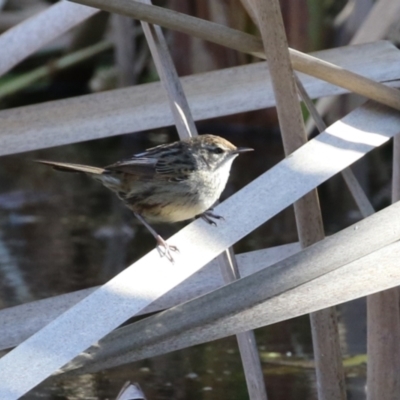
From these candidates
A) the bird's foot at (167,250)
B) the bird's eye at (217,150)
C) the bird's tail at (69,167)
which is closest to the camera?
the bird's foot at (167,250)

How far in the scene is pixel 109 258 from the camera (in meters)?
4.80

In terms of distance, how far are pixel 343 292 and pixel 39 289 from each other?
9.17 ft

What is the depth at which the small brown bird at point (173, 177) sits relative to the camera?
304 centimetres

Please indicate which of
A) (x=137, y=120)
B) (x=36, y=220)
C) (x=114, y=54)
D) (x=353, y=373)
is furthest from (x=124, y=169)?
(x=114, y=54)

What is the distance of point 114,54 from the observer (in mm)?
6586

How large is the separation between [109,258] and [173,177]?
1754 millimetres

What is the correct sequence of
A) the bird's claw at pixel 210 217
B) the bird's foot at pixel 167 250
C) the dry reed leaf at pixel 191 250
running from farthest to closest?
the bird's claw at pixel 210 217, the bird's foot at pixel 167 250, the dry reed leaf at pixel 191 250

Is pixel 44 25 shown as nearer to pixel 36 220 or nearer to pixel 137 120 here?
pixel 137 120

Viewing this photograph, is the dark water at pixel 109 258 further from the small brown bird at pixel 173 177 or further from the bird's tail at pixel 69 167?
the bird's tail at pixel 69 167

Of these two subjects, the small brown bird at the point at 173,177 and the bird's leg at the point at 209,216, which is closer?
the bird's leg at the point at 209,216

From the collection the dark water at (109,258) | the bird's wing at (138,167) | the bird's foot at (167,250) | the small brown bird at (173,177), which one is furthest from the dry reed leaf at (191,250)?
the dark water at (109,258)

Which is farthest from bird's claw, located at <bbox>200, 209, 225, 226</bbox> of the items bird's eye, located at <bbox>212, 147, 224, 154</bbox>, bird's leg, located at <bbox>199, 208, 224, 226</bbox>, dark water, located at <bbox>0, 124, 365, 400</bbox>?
dark water, located at <bbox>0, 124, 365, 400</bbox>

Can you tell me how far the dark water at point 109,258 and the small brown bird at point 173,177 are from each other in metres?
0.90

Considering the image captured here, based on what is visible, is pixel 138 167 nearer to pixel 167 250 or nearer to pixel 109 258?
pixel 167 250
